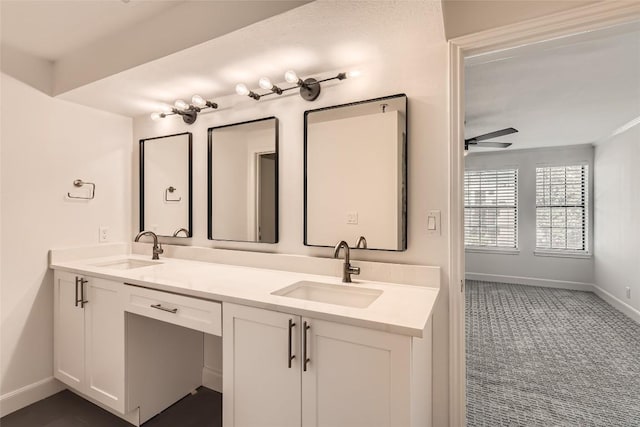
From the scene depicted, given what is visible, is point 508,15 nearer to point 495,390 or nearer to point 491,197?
point 495,390

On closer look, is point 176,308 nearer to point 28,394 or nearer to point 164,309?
point 164,309

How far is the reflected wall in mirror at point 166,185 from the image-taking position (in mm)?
2484

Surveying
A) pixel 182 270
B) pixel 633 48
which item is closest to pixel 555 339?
pixel 633 48

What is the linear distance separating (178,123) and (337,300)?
1885 mm

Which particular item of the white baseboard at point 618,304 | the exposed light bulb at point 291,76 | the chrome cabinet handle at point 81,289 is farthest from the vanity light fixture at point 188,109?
the white baseboard at point 618,304

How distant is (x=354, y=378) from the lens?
1.18 meters

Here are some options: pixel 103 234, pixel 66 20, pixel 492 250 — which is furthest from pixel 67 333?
pixel 492 250

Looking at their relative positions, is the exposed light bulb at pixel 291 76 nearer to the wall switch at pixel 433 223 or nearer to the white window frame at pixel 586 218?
the wall switch at pixel 433 223

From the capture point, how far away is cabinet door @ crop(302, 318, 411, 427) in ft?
3.63

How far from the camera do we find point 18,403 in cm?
208

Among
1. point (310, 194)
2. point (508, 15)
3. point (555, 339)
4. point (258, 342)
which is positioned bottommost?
point (555, 339)

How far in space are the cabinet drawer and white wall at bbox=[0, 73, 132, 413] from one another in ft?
3.15

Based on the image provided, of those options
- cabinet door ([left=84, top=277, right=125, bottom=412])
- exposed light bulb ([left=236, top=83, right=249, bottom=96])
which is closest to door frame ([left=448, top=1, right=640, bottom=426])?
exposed light bulb ([left=236, top=83, right=249, bottom=96])

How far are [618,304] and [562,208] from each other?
1.65m
